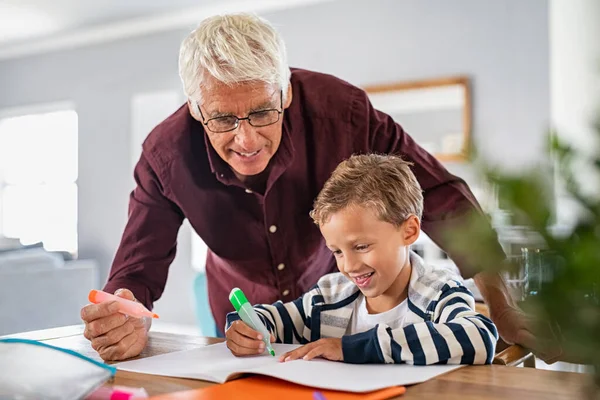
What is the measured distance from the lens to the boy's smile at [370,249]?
1.34m

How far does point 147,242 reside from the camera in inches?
66.0

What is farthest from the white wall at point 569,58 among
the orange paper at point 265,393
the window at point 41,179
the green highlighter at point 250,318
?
the window at point 41,179

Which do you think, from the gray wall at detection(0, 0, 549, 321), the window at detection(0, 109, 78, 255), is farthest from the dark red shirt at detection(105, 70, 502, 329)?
the window at detection(0, 109, 78, 255)

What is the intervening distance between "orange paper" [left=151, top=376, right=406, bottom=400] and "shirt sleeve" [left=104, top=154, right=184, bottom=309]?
690 millimetres

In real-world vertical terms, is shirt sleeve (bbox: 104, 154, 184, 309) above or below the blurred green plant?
below

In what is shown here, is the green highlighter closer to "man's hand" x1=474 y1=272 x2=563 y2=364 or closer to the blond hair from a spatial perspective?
the blond hair

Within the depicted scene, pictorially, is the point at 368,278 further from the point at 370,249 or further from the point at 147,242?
the point at 147,242

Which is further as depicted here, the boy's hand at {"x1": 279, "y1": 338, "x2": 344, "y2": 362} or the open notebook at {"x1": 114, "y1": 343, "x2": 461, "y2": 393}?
the boy's hand at {"x1": 279, "y1": 338, "x2": 344, "y2": 362}

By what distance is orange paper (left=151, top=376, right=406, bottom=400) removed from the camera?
853mm

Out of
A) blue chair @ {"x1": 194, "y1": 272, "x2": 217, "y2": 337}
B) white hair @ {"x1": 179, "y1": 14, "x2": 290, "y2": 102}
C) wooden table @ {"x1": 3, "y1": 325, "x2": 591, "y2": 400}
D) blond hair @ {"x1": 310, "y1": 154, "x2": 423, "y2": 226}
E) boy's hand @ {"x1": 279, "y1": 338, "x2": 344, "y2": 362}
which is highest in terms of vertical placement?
white hair @ {"x1": 179, "y1": 14, "x2": 290, "y2": 102}

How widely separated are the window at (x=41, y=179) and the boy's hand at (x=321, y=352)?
21.7ft

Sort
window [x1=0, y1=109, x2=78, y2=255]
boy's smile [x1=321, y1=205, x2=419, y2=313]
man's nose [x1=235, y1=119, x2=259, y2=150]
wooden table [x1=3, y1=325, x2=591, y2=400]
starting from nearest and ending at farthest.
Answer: wooden table [x1=3, y1=325, x2=591, y2=400] < boy's smile [x1=321, y1=205, x2=419, y2=313] < man's nose [x1=235, y1=119, x2=259, y2=150] < window [x1=0, y1=109, x2=78, y2=255]

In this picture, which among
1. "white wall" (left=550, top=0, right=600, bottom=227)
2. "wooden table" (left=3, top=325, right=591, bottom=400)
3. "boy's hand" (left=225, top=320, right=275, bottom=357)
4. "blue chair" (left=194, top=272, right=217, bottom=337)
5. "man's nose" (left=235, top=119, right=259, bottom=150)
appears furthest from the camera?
"blue chair" (left=194, top=272, right=217, bottom=337)

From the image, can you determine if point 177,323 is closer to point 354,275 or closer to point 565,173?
point 354,275
